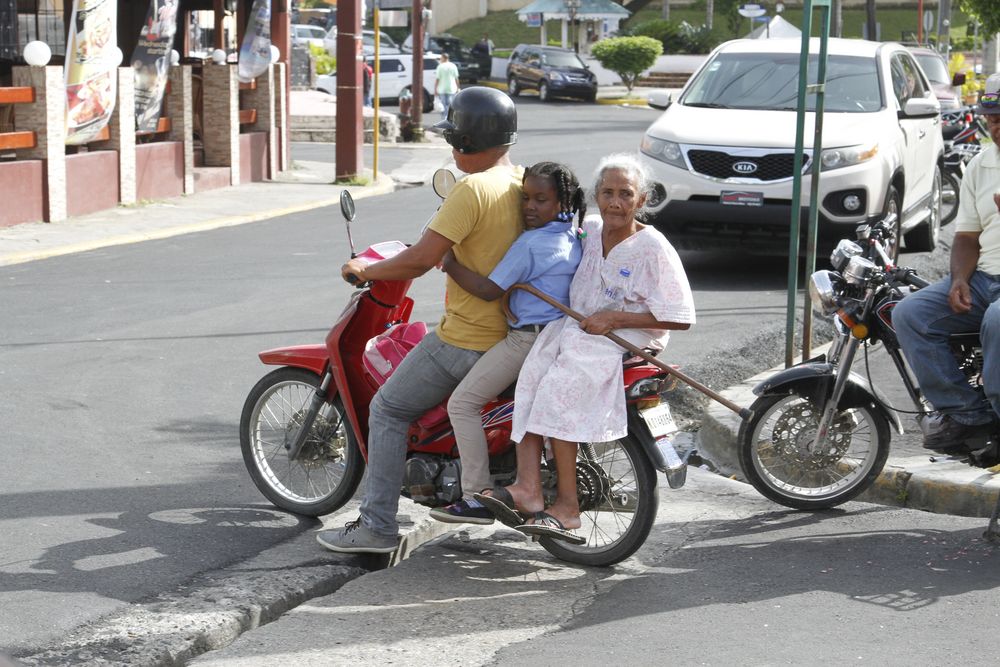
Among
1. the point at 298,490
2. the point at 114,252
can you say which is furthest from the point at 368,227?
the point at 298,490

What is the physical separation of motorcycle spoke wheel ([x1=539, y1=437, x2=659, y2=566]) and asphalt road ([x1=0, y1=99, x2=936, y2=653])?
120 centimetres

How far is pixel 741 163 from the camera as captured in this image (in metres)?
11.4

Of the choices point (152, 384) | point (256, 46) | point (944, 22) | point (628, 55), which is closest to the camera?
point (152, 384)

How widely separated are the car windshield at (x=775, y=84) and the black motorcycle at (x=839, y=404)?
21.0 ft

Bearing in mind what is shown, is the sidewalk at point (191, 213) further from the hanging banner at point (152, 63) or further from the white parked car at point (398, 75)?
the white parked car at point (398, 75)

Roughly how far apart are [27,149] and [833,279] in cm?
1105

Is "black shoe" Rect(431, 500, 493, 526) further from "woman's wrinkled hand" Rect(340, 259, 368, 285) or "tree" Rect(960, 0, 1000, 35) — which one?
"tree" Rect(960, 0, 1000, 35)

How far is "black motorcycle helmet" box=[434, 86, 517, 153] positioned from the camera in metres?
4.94

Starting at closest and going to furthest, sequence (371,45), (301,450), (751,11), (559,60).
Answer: (301,450), (751,11), (559,60), (371,45)

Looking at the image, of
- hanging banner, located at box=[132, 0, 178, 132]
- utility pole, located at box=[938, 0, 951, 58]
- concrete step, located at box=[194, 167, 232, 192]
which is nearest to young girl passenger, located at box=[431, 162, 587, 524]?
hanging banner, located at box=[132, 0, 178, 132]

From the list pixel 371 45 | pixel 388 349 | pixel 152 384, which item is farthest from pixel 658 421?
pixel 371 45

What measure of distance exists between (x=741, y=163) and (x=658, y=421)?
A: 6.70 m

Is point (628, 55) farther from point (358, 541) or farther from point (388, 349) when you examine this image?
point (358, 541)

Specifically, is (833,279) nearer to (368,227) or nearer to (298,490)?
(298,490)
